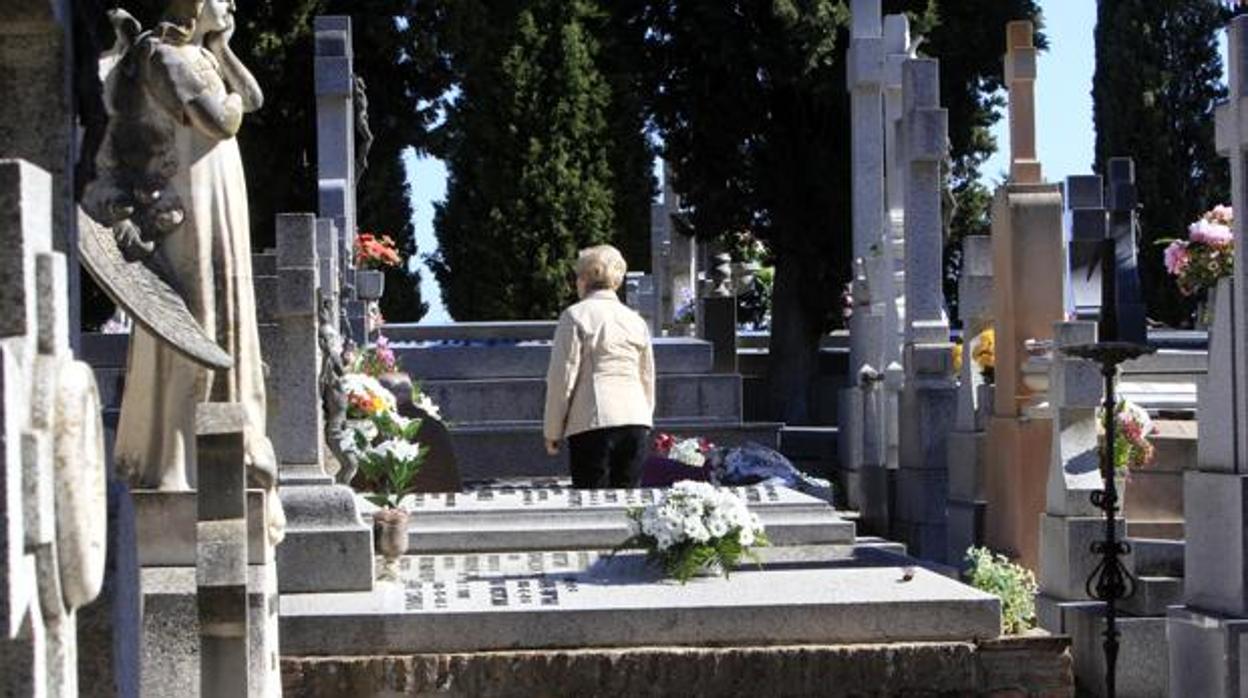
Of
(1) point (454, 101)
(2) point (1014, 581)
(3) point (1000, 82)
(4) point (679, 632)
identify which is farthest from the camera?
(1) point (454, 101)

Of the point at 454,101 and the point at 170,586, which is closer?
the point at 170,586

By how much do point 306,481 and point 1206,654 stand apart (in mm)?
3426

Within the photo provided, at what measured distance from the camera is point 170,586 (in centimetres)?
701

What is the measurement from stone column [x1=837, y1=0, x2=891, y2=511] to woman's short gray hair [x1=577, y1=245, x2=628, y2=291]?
8622 mm

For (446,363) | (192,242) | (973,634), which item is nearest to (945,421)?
(446,363)

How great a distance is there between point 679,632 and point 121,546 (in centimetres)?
517

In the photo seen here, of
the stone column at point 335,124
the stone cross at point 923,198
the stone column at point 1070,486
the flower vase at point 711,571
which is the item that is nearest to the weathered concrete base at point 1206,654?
the flower vase at point 711,571

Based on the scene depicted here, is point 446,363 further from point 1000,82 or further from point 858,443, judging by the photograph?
point 1000,82

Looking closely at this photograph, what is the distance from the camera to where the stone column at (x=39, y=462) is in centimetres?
291

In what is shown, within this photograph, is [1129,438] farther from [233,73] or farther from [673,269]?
[673,269]

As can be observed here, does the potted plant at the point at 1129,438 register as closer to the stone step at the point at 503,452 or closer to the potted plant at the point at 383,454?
the potted plant at the point at 383,454

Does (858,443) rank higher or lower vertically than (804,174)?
lower

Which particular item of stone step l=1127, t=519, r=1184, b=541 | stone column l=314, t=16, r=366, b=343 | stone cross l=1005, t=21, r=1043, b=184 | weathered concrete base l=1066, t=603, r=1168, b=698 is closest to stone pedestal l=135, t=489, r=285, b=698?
weathered concrete base l=1066, t=603, r=1168, b=698

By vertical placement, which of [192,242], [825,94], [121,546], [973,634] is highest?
[825,94]
